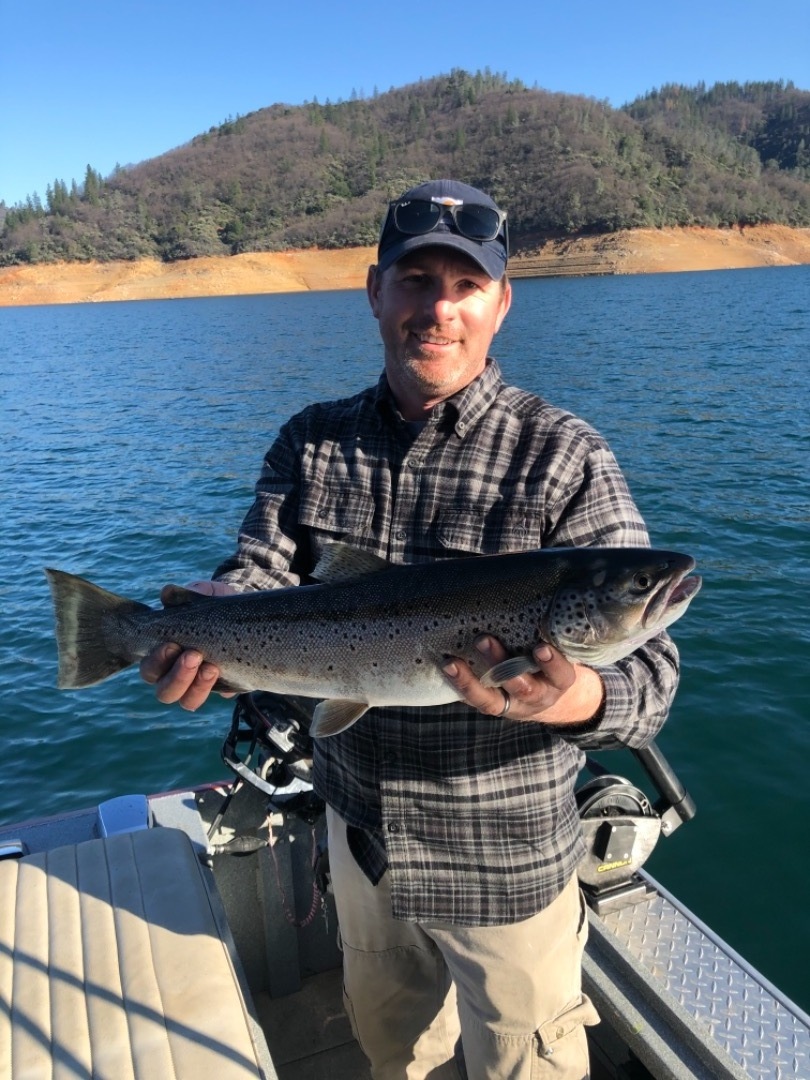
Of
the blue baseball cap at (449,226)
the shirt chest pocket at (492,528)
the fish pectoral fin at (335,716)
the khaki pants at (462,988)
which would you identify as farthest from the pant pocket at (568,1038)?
the blue baseball cap at (449,226)

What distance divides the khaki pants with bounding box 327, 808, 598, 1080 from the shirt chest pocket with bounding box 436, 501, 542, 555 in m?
1.37

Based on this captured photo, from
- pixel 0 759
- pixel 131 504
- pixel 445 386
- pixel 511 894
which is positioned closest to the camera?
pixel 511 894

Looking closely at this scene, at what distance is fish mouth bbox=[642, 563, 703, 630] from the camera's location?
284 cm

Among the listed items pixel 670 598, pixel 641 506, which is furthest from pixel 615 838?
pixel 641 506

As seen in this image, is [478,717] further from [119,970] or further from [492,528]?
[119,970]

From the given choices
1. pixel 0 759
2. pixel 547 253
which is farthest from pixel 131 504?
pixel 547 253

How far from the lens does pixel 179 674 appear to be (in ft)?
10.7

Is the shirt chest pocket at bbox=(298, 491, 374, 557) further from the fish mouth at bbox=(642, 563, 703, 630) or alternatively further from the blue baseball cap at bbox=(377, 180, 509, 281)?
the fish mouth at bbox=(642, 563, 703, 630)

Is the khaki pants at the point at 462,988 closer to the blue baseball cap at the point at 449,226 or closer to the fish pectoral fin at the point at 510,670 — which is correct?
the fish pectoral fin at the point at 510,670

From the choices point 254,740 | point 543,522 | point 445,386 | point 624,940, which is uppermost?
point 445,386

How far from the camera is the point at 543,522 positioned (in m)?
3.11

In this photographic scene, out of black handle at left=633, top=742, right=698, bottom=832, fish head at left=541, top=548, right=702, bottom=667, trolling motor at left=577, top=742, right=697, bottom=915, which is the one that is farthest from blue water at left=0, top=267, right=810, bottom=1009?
fish head at left=541, top=548, right=702, bottom=667

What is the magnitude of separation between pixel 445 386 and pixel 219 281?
146 m

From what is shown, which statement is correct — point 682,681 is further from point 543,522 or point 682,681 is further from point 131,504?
point 131,504
